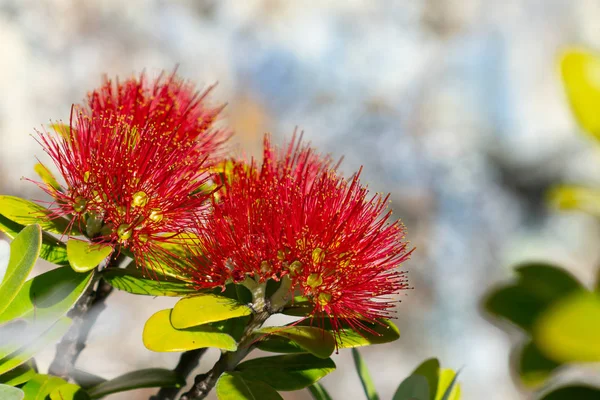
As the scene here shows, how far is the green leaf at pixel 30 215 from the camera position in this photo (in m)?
0.53

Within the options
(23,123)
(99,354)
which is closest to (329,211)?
(99,354)

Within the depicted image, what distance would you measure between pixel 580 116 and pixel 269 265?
0.90 feet

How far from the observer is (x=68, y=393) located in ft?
1.78

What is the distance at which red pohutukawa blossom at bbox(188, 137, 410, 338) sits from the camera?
0.50 m

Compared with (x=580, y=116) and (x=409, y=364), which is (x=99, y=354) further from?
(x=580, y=116)

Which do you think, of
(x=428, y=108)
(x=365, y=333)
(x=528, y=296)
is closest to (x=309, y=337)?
(x=365, y=333)

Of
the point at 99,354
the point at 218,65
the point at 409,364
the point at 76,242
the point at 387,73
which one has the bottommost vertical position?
the point at 99,354

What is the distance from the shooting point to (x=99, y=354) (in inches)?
64.2

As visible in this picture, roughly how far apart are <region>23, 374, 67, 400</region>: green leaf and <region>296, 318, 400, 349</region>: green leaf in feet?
0.74

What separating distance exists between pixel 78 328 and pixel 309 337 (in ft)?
0.77

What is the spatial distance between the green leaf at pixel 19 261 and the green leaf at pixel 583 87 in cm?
38

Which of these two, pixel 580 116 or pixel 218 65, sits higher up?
pixel 218 65

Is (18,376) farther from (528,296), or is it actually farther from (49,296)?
(528,296)

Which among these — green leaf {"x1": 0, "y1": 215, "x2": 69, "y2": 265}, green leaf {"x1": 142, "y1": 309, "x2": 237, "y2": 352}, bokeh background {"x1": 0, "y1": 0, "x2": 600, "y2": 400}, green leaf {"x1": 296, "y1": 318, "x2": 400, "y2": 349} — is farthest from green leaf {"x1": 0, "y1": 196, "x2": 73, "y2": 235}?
bokeh background {"x1": 0, "y1": 0, "x2": 600, "y2": 400}
